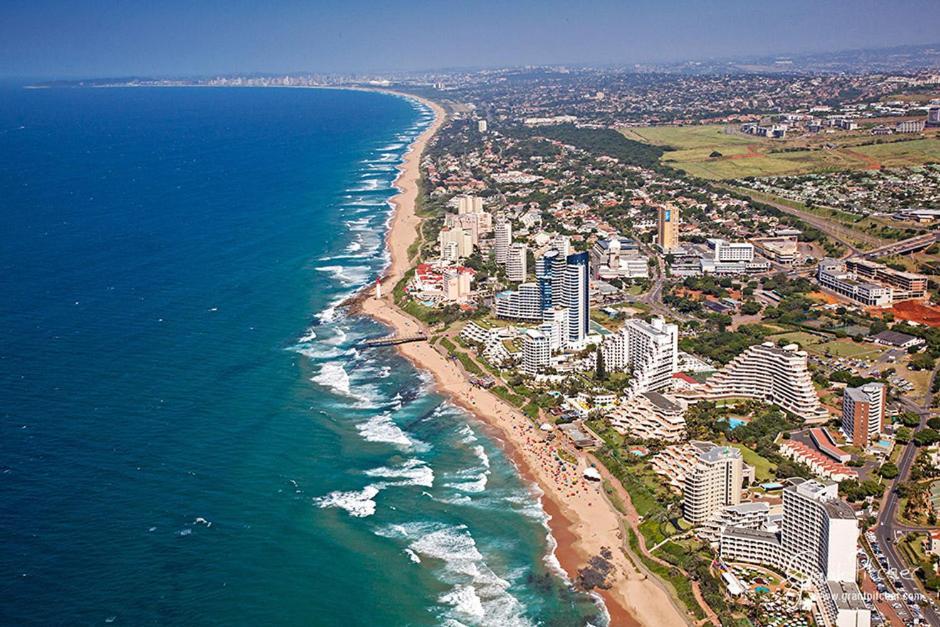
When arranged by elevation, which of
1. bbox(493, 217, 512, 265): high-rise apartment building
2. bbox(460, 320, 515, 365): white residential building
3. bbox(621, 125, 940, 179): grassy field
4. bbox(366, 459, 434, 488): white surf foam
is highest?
bbox(621, 125, 940, 179): grassy field

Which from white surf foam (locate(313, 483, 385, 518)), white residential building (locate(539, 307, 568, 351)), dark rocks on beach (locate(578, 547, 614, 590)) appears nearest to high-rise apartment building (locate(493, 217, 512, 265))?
white residential building (locate(539, 307, 568, 351))

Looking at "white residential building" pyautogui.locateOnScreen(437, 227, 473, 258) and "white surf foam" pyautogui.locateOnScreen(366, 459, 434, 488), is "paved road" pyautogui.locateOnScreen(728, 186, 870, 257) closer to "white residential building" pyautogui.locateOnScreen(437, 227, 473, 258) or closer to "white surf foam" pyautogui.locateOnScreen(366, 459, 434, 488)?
"white residential building" pyautogui.locateOnScreen(437, 227, 473, 258)

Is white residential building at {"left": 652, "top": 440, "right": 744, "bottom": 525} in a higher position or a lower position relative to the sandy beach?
higher

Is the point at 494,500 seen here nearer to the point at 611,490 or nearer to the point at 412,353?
the point at 611,490

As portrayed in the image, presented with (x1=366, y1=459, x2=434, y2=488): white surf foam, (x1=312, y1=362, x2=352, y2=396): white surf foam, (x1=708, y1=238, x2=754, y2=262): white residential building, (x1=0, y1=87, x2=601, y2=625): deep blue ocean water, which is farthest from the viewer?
(x1=708, y1=238, x2=754, y2=262): white residential building

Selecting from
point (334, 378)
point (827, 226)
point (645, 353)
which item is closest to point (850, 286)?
point (645, 353)

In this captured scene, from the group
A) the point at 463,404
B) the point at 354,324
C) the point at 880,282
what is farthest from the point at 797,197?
the point at 463,404

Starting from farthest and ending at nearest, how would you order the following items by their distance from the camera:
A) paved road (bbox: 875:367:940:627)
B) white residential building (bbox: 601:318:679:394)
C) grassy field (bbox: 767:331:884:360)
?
grassy field (bbox: 767:331:884:360) → white residential building (bbox: 601:318:679:394) → paved road (bbox: 875:367:940:627)
